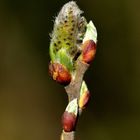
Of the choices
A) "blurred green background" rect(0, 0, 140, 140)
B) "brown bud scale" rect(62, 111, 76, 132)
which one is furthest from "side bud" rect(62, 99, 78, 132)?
"blurred green background" rect(0, 0, 140, 140)

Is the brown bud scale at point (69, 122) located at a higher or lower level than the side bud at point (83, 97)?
lower

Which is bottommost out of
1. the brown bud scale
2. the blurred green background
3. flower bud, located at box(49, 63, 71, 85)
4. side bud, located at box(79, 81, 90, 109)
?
the blurred green background

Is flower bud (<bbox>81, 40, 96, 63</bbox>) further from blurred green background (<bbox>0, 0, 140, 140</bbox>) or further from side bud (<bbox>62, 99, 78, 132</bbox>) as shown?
blurred green background (<bbox>0, 0, 140, 140</bbox>)
